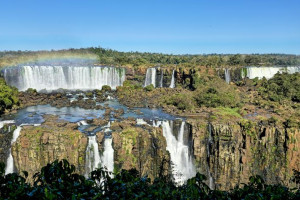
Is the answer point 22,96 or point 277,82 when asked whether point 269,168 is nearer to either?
point 277,82

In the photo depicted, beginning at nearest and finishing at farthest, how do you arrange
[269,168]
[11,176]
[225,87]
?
[11,176] → [269,168] → [225,87]

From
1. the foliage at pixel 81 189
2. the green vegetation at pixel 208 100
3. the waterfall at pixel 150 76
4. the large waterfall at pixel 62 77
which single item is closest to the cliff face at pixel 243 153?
the green vegetation at pixel 208 100

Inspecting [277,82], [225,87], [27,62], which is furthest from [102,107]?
[27,62]

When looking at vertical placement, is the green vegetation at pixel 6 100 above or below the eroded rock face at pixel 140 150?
above

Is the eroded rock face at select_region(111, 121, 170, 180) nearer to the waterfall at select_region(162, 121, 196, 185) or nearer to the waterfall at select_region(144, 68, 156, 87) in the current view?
the waterfall at select_region(162, 121, 196, 185)

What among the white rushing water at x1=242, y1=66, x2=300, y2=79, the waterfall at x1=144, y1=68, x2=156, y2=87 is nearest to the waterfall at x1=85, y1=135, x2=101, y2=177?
the waterfall at x1=144, y1=68, x2=156, y2=87

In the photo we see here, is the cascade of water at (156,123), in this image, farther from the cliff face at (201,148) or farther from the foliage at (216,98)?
the foliage at (216,98)
